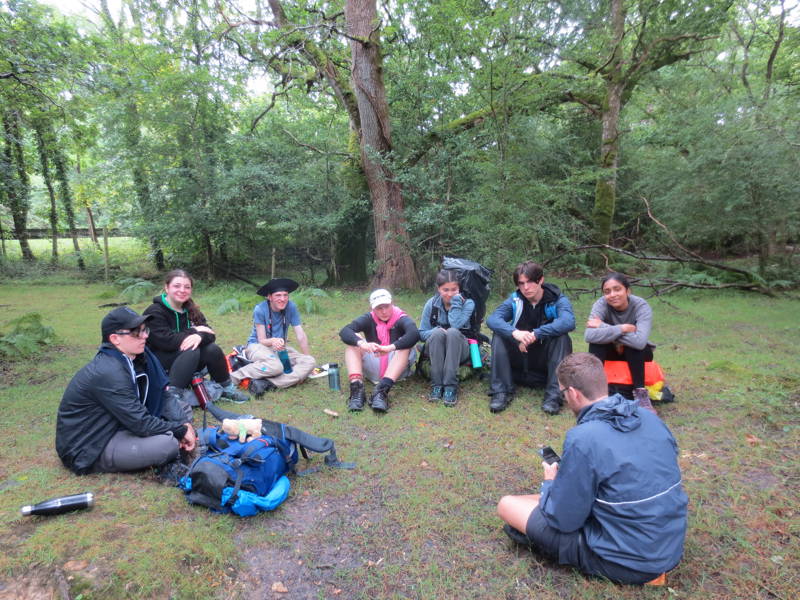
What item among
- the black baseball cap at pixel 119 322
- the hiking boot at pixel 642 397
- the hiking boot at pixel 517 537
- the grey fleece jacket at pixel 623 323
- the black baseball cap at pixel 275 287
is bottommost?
the hiking boot at pixel 517 537

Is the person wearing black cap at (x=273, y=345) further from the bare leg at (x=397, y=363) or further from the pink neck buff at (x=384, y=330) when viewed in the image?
the bare leg at (x=397, y=363)

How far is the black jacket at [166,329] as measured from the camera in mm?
4219

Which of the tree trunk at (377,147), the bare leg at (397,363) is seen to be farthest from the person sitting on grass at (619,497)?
the tree trunk at (377,147)

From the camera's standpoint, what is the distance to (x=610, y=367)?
13.6ft

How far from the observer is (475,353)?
15.6ft

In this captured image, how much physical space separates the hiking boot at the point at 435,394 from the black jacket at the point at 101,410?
2394mm

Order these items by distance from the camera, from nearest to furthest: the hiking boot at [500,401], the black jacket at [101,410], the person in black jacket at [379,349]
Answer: the black jacket at [101,410] < the hiking boot at [500,401] < the person in black jacket at [379,349]

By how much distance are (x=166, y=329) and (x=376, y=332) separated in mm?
2102

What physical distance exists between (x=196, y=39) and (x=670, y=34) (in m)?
12.2

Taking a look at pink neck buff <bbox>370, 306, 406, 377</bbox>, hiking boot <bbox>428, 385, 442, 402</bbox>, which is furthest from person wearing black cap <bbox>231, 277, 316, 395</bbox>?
hiking boot <bbox>428, 385, 442, 402</bbox>

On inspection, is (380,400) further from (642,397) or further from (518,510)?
(642,397)

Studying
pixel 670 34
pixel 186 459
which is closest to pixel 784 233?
pixel 670 34

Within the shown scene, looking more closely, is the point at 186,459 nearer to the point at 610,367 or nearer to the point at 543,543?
the point at 543,543

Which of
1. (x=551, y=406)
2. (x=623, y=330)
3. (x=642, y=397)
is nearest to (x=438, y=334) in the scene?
(x=551, y=406)
